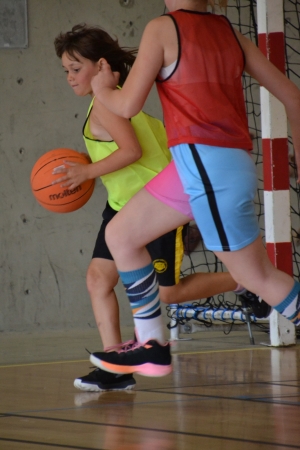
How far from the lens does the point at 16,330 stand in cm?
637

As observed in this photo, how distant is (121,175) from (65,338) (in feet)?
8.53

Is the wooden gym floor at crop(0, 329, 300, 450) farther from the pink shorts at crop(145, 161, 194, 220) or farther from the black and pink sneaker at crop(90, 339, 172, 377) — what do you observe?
the pink shorts at crop(145, 161, 194, 220)

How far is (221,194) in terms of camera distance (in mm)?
2359

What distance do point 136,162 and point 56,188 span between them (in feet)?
1.19

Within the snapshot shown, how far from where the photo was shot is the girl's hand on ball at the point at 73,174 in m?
3.19

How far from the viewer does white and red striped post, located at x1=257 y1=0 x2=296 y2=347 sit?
450 cm

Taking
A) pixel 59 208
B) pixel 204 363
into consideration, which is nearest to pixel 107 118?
pixel 59 208

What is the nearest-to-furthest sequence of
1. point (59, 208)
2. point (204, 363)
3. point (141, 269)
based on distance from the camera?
point (141, 269)
point (59, 208)
point (204, 363)

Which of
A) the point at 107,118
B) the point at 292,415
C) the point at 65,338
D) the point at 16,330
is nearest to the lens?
the point at 292,415

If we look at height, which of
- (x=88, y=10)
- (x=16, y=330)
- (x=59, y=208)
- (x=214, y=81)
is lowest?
(x=16, y=330)

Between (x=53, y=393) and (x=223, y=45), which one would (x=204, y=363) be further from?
(x=223, y=45)

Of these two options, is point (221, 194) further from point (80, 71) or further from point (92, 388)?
point (80, 71)

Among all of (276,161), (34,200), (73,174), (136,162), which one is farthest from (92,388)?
(34,200)

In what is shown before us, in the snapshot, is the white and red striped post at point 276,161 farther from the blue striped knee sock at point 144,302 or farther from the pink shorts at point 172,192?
the pink shorts at point 172,192
